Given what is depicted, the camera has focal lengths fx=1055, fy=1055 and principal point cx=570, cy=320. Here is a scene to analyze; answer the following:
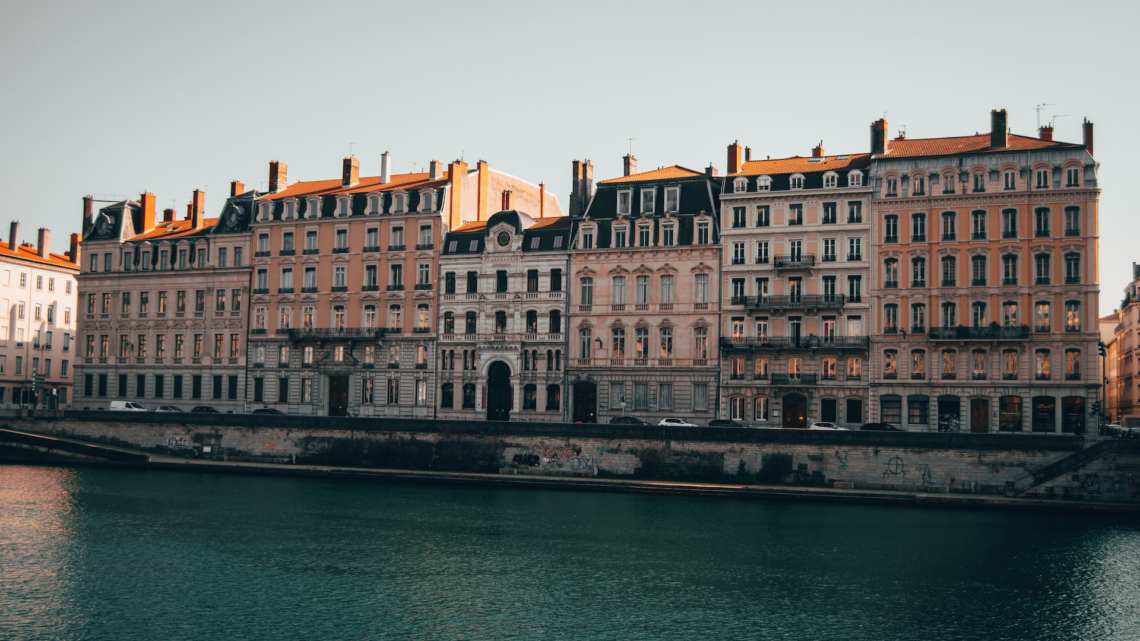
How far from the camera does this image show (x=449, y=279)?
261 ft

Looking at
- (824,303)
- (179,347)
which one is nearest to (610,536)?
(824,303)

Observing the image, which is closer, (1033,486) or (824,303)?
(1033,486)

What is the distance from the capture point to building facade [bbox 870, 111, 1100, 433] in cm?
6556

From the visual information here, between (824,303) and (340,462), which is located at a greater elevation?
(824,303)

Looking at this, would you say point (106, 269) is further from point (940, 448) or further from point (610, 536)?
point (940, 448)

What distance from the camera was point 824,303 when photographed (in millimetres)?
70250

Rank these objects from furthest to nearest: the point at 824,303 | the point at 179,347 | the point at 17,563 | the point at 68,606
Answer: the point at 179,347 → the point at 824,303 → the point at 17,563 → the point at 68,606

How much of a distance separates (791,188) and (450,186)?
26.2 metres

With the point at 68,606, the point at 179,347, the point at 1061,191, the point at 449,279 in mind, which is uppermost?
the point at 1061,191

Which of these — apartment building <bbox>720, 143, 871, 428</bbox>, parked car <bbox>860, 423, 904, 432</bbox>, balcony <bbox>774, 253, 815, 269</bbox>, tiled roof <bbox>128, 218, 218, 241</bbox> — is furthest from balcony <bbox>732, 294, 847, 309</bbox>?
tiled roof <bbox>128, 218, 218, 241</bbox>

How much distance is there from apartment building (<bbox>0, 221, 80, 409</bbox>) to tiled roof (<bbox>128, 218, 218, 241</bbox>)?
50.3 ft

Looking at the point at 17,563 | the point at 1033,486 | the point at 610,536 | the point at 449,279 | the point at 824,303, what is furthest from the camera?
the point at 449,279

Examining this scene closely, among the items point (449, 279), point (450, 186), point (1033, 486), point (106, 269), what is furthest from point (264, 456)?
point (1033, 486)

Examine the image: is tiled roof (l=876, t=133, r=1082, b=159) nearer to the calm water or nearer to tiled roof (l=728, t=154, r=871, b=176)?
tiled roof (l=728, t=154, r=871, b=176)
